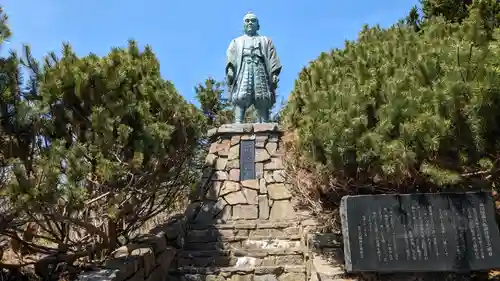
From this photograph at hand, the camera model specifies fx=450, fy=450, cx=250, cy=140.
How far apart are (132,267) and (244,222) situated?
2854 mm

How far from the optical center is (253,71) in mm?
8664

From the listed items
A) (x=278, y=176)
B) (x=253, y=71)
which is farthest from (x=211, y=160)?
(x=253, y=71)

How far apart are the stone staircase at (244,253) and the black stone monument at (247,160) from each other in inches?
40.0

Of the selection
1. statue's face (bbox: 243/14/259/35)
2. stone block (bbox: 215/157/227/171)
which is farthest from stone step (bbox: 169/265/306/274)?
statue's face (bbox: 243/14/259/35)

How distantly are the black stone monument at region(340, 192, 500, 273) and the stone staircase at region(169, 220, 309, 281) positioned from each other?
5.23 ft

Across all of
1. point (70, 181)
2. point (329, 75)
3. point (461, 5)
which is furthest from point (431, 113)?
point (461, 5)

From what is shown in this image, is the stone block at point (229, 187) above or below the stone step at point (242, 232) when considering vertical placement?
above

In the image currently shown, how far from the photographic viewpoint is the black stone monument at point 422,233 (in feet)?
13.1

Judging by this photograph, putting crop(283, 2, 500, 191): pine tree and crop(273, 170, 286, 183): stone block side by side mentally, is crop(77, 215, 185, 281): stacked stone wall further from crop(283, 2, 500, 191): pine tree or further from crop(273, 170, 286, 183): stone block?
crop(283, 2, 500, 191): pine tree

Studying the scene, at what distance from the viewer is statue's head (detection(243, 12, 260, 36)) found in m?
9.06

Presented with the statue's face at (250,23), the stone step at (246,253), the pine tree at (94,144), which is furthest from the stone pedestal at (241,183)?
the pine tree at (94,144)

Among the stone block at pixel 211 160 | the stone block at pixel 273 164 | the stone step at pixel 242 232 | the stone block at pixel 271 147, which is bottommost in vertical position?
the stone step at pixel 242 232

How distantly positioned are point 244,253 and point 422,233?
9.21 ft

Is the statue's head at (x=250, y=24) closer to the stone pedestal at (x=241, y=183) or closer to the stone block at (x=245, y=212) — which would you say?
the stone pedestal at (x=241, y=183)
